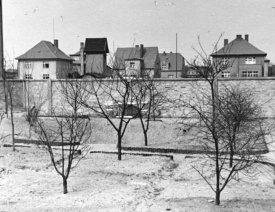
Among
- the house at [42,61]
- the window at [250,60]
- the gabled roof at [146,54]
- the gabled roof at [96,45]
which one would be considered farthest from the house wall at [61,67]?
the window at [250,60]

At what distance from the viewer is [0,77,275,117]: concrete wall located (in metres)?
21.8

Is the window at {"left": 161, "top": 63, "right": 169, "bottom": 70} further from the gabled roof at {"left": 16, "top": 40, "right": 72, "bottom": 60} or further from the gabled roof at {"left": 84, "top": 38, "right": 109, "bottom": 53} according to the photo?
the gabled roof at {"left": 16, "top": 40, "right": 72, "bottom": 60}

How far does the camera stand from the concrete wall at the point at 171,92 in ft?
71.6

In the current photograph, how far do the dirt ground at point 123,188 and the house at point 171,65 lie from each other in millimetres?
44940

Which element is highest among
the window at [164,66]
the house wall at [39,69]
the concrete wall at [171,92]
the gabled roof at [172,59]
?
the gabled roof at [172,59]

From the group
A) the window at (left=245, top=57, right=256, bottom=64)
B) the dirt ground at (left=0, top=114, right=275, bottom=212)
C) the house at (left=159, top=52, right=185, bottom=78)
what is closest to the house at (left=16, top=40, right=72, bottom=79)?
the house at (left=159, top=52, right=185, bottom=78)

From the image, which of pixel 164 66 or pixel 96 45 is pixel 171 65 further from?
pixel 96 45

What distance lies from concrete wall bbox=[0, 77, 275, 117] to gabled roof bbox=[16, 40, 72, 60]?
2242cm

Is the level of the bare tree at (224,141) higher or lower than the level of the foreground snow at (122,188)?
higher

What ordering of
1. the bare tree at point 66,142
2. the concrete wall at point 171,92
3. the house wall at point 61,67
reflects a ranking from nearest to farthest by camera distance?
the bare tree at point 66,142 → the concrete wall at point 171,92 → the house wall at point 61,67

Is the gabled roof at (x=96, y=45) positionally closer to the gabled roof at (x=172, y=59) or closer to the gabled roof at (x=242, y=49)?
the gabled roof at (x=172, y=59)

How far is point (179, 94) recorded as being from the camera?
2297 centimetres

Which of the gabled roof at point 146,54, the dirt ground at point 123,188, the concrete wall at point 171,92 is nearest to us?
the dirt ground at point 123,188

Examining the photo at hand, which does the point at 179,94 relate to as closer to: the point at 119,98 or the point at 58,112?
the point at 119,98
